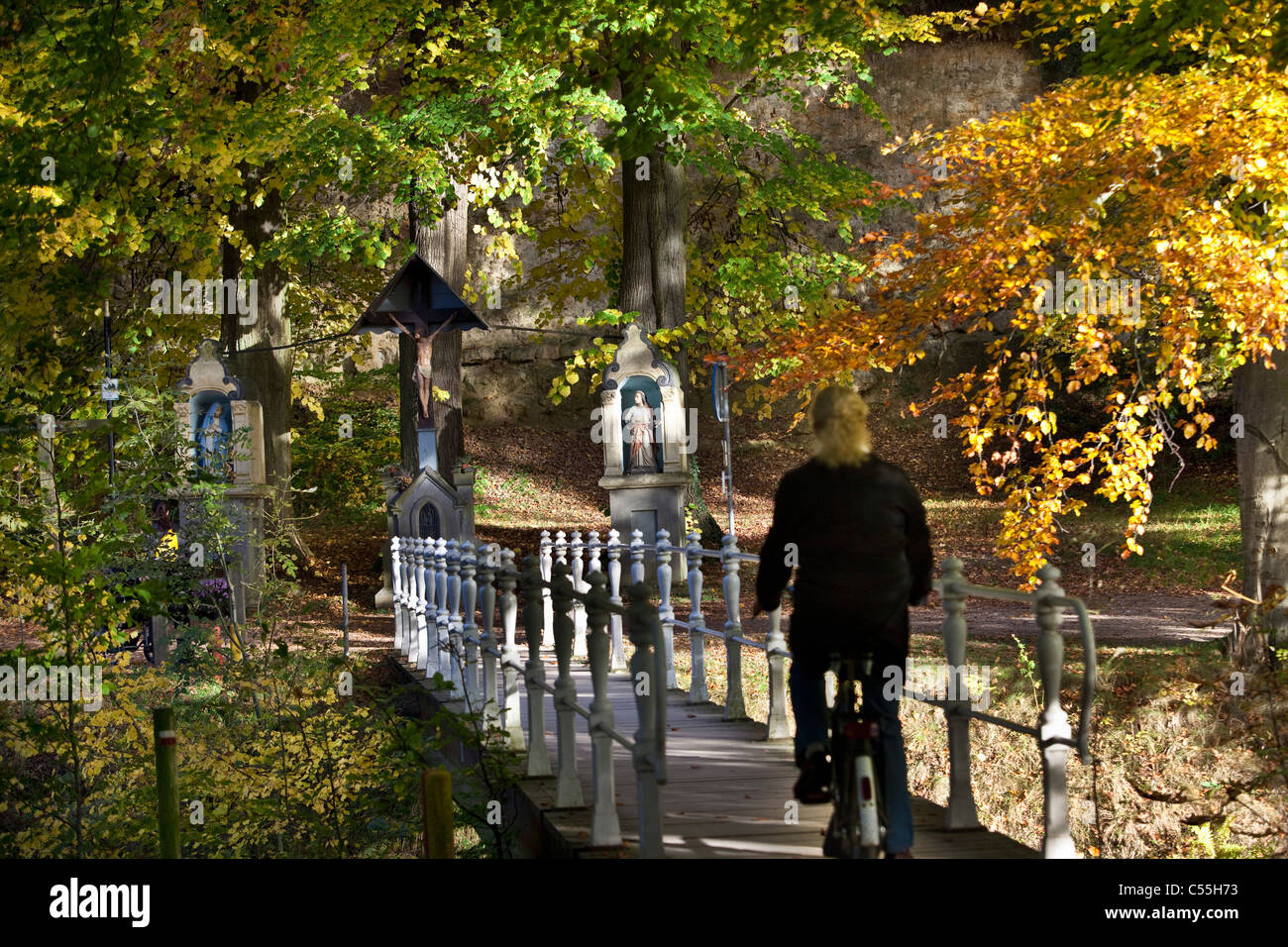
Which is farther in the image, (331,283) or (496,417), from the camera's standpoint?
(496,417)

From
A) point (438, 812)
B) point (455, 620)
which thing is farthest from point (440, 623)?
point (438, 812)

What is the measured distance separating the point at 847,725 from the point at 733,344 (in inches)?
670

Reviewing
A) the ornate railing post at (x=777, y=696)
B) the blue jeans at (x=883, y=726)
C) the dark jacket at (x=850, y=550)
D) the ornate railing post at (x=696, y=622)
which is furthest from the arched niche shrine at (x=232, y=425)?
the dark jacket at (x=850, y=550)

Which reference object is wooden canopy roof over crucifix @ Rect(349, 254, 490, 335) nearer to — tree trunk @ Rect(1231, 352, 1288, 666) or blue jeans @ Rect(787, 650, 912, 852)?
tree trunk @ Rect(1231, 352, 1288, 666)

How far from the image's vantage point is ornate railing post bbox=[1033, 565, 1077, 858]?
5441 millimetres

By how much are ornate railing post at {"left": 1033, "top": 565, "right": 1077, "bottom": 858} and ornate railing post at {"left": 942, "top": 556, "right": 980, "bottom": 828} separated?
0.57m

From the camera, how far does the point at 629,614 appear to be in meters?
5.98

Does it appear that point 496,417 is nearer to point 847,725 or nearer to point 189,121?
point 189,121

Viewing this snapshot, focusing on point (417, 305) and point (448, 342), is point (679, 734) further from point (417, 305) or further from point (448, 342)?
point (448, 342)

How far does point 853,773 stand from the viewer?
205 inches

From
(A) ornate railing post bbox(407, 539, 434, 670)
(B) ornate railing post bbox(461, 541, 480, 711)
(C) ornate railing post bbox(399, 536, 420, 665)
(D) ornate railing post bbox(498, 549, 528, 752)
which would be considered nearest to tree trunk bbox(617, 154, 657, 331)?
(C) ornate railing post bbox(399, 536, 420, 665)
